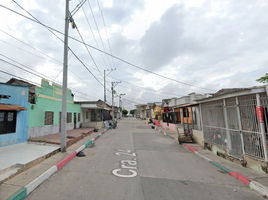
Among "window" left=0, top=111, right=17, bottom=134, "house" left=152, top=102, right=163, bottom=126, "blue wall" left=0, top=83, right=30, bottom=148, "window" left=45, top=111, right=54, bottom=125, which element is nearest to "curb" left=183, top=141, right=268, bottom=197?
"blue wall" left=0, top=83, right=30, bottom=148

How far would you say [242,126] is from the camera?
17.6ft

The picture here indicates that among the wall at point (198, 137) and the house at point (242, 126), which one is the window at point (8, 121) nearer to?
the house at point (242, 126)

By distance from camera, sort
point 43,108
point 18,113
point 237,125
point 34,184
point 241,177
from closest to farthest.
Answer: point 34,184
point 241,177
point 237,125
point 18,113
point 43,108

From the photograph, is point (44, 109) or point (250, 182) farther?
point (44, 109)

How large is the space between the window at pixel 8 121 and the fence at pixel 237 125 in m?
11.1

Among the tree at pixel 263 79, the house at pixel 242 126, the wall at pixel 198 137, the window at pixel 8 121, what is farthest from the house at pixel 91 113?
the tree at pixel 263 79

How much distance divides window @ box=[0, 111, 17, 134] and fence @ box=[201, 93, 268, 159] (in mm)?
11149

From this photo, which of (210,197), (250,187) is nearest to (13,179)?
(210,197)

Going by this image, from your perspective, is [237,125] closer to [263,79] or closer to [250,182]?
[250,182]

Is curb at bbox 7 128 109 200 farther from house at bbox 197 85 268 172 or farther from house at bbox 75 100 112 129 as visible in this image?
house at bbox 75 100 112 129

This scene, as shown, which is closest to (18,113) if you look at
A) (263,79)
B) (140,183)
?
(140,183)

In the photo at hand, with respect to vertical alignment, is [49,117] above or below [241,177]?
above

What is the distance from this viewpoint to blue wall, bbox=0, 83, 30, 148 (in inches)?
273

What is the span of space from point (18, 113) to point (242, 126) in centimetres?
1142
